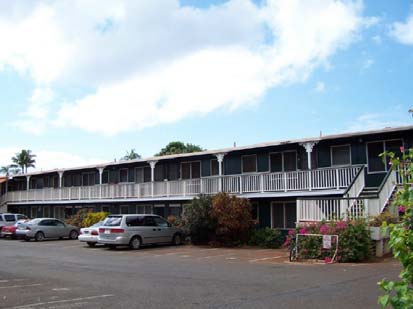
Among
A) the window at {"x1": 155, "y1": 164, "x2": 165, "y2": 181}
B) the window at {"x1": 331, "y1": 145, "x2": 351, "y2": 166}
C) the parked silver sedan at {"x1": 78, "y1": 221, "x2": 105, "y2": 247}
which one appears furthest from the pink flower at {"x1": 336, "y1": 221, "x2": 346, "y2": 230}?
the window at {"x1": 155, "y1": 164, "x2": 165, "y2": 181}

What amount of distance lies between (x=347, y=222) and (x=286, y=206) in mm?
8864

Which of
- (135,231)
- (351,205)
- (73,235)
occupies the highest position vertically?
(351,205)

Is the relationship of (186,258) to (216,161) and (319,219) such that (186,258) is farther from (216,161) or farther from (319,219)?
(216,161)

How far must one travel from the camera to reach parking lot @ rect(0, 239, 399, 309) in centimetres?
911

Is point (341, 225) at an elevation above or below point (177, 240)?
above

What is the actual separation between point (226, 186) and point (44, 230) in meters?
12.2

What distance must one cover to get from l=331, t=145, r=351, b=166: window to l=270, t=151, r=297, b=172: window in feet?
7.16

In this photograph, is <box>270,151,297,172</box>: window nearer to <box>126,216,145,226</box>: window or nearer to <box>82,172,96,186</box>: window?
<box>126,216,145,226</box>: window

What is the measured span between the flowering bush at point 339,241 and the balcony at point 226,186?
4950 mm

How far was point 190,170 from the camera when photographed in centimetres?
3173

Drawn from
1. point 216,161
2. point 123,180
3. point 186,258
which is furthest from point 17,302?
point 123,180

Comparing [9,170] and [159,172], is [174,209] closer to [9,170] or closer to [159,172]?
[159,172]

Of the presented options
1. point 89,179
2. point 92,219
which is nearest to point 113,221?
point 92,219

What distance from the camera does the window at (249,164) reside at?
27766 millimetres
